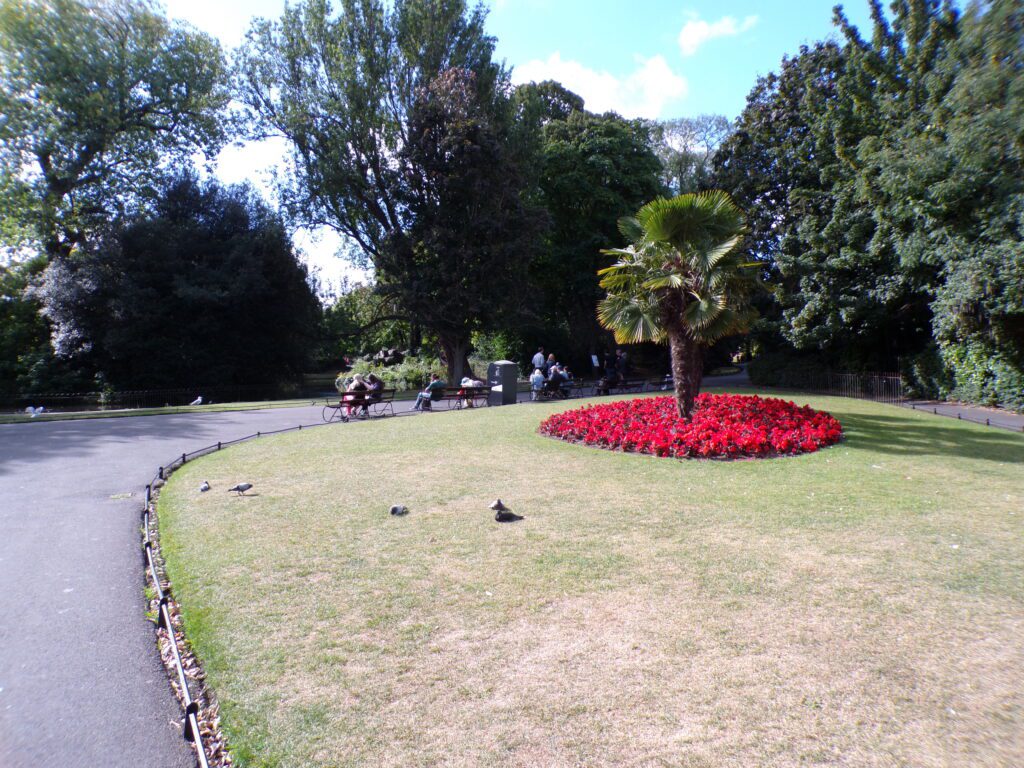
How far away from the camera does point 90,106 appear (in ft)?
100

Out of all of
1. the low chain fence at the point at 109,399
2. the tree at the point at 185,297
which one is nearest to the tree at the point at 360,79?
the tree at the point at 185,297

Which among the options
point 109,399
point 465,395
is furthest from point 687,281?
point 109,399

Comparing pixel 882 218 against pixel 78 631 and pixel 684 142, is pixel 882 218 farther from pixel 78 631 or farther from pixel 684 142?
pixel 684 142

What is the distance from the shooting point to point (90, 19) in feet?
Answer: 101

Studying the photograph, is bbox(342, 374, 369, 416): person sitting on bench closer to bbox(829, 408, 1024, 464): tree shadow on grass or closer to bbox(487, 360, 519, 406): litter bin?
bbox(487, 360, 519, 406): litter bin

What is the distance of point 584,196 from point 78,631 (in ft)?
113

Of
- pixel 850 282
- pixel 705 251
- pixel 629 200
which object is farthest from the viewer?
pixel 629 200

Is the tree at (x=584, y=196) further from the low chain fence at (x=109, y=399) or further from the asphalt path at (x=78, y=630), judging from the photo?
the asphalt path at (x=78, y=630)

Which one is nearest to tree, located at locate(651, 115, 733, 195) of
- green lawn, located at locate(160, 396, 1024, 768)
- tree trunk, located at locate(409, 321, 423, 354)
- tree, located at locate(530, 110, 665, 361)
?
tree, located at locate(530, 110, 665, 361)

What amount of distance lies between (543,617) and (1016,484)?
24.7 feet

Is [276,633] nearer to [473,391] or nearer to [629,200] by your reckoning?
[473,391]

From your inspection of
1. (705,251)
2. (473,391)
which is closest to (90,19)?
(473,391)

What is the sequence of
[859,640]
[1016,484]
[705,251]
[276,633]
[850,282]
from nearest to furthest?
[859,640]
[276,633]
[1016,484]
[705,251]
[850,282]

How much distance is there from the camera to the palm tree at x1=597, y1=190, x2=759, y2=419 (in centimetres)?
1229
